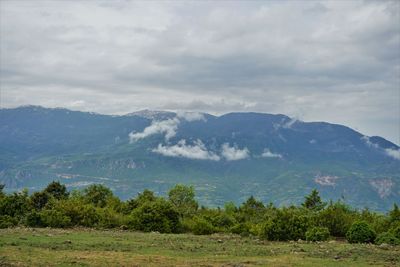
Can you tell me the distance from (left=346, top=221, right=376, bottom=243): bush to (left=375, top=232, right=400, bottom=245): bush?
117 cm

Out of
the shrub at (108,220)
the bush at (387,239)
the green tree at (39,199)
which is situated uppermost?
the bush at (387,239)

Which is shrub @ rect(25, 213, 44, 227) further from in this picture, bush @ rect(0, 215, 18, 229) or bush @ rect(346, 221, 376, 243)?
bush @ rect(346, 221, 376, 243)

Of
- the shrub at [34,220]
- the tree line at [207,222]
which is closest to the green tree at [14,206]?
the tree line at [207,222]

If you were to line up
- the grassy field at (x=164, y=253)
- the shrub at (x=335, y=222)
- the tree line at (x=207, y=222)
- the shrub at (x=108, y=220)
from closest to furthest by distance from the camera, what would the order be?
1. the grassy field at (x=164, y=253)
2. the tree line at (x=207, y=222)
3. the shrub at (x=335, y=222)
4. the shrub at (x=108, y=220)

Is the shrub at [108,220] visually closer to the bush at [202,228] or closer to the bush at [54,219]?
the bush at [54,219]

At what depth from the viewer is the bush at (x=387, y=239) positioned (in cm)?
3919

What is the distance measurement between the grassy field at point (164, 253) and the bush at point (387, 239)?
4115 millimetres

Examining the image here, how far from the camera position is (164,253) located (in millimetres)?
29016

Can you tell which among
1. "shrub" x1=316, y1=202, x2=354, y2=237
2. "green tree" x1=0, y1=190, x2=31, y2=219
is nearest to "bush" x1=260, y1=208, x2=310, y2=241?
"shrub" x1=316, y1=202, x2=354, y2=237

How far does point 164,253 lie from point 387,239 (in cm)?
1979

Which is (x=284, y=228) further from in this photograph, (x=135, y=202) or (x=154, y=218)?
(x=135, y=202)

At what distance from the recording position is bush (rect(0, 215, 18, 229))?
45.2 meters

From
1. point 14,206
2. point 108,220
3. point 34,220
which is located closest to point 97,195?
point 14,206

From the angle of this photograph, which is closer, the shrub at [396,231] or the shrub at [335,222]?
the shrub at [396,231]
